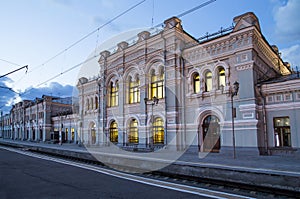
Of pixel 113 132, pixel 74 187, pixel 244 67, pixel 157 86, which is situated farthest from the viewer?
pixel 113 132

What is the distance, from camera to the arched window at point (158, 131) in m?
19.3

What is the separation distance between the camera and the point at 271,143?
14.5 meters

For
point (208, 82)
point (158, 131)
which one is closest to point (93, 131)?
point (158, 131)

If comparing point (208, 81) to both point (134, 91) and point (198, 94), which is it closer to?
point (198, 94)

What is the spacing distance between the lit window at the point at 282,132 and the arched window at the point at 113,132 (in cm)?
1481

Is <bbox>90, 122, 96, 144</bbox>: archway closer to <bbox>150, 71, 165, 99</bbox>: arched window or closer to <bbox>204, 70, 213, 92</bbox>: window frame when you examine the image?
<bbox>150, 71, 165, 99</bbox>: arched window

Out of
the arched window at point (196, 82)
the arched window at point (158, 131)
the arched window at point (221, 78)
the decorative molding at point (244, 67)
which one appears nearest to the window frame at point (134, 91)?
the arched window at point (158, 131)

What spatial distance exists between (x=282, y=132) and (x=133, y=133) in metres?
12.4

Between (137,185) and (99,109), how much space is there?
18.5 meters

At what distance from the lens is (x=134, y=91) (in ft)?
73.8

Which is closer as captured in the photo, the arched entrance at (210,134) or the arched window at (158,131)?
the arched entrance at (210,134)

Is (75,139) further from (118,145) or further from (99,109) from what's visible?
(118,145)

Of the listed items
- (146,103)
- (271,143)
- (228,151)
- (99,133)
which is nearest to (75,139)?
(99,133)

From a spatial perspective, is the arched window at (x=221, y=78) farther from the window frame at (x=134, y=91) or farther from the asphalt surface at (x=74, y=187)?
the asphalt surface at (x=74, y=187)
